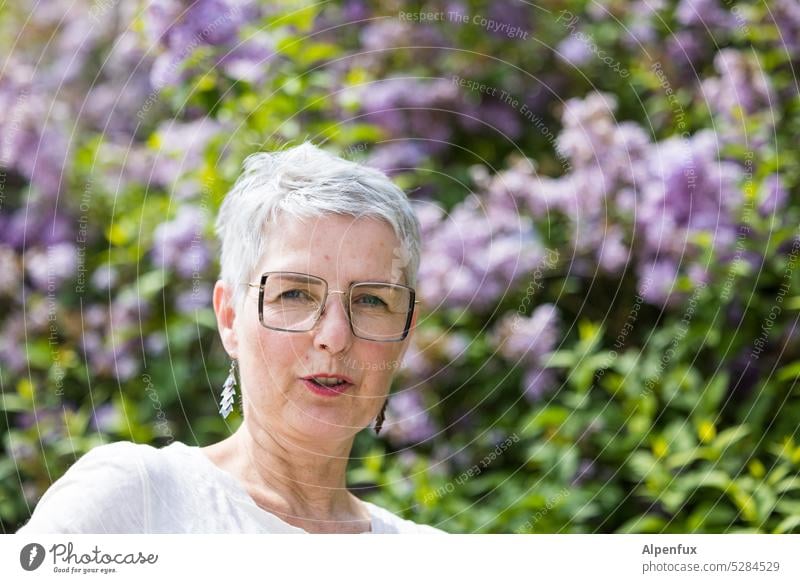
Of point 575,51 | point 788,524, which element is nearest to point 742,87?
point 575,51

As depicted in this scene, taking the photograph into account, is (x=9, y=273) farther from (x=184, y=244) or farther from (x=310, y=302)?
(x=310, y=302)

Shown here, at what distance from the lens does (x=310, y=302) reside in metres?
1.13

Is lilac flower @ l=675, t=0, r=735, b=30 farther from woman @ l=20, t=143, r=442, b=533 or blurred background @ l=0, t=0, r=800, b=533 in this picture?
woman @ l=20, t=143, r=442, b=533

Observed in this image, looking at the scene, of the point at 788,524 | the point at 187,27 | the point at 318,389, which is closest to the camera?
the point at 318,389

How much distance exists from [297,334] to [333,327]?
0.04m

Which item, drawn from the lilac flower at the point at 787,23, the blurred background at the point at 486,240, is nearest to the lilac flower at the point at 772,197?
the blurred background at the point at 486,240

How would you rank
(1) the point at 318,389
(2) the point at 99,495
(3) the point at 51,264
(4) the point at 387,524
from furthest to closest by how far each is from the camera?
(3) the point at 51,264 < (4) the point at 387,524 < (1) the point at 318,389 < (2) the point at 99,495

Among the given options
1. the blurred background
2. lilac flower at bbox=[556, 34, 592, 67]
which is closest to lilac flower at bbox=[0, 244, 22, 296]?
the blurred background

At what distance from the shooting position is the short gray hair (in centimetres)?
110

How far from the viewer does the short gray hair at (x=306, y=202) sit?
1.10 m

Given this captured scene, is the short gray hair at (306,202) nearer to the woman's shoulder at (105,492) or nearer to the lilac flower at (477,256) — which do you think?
the woman's shoulder at (105,492)

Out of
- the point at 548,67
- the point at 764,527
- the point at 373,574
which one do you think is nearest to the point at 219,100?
the point at 548,67

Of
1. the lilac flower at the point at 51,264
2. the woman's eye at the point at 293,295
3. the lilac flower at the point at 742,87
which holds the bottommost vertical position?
the lilac flower at the point at 51,264

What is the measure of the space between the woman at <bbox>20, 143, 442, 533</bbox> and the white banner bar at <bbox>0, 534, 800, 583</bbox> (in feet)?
→ 0.16
